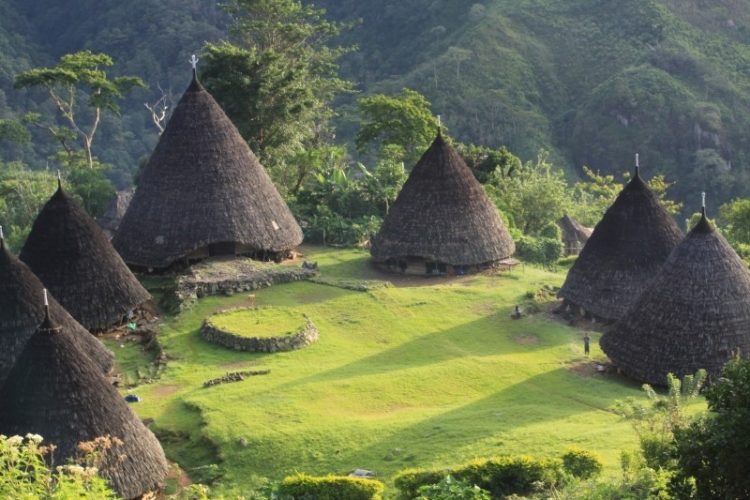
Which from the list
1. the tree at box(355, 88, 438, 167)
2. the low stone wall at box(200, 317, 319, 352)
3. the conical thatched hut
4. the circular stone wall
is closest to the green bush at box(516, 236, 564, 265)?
the tree at box(355, 88, 438, 167)

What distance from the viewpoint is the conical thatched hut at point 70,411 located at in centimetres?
1777

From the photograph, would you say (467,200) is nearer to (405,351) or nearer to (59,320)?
(405,351)

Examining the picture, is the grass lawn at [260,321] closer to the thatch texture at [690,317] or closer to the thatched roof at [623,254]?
the thatched roof at [623,254]

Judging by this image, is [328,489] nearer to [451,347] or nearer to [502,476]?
[502,476]

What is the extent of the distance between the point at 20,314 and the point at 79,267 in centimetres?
349

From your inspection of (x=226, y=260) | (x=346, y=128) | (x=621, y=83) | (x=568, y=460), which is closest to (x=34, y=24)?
(x=346, y=128)

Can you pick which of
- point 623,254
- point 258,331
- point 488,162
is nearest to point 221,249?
point 258,331

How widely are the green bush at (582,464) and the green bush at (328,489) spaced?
9.32 feet

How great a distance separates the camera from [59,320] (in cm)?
2206

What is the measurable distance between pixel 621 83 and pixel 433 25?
17.6 meters

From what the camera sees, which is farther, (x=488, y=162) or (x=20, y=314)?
(x=488, y=162)

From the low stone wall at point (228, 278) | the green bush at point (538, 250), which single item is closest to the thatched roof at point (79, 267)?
the low stone wall at point (228, 278)

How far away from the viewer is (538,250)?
34344 millimetres

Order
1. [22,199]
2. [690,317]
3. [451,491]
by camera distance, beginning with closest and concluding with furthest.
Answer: [451,491], [690,317], [22,199]
